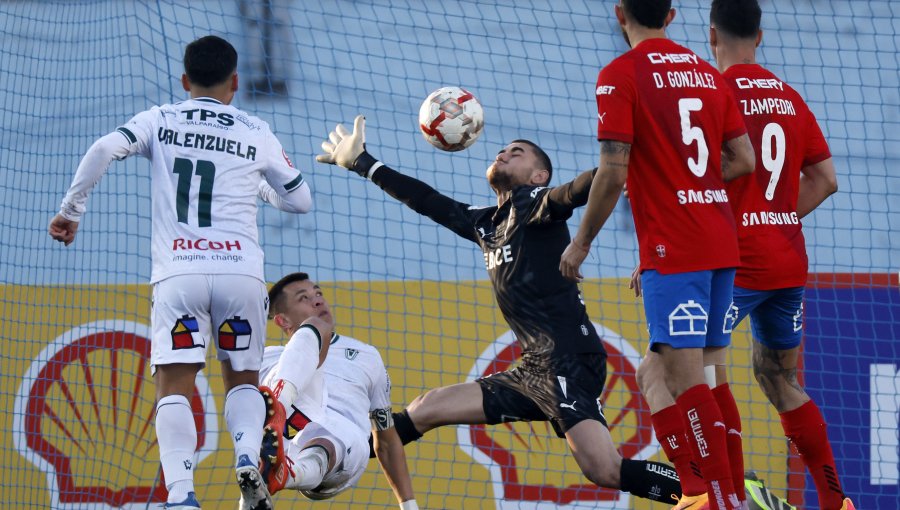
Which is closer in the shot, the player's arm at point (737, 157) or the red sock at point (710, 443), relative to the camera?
the red sock at point (710, 443)

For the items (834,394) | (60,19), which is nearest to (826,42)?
(834,394)

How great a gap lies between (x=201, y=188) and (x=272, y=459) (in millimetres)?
1195

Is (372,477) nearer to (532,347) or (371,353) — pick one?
(371,353)

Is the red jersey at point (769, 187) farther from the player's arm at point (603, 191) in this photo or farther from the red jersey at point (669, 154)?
the player's arm at point (603, 191)

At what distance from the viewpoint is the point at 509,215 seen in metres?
6.46

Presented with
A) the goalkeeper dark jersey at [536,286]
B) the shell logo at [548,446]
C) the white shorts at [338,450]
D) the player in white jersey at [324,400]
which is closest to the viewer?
the player in white jersey at [324,400]

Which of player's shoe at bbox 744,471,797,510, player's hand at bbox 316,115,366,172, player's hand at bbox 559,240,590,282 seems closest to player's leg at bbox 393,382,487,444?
player's hand at bbox 316,115,366,172

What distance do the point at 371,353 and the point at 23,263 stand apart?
3.23 meters

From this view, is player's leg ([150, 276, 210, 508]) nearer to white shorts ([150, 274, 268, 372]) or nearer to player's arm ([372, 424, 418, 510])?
white shorts ([150, 274, 268, 372])

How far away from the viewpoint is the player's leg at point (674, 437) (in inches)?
184

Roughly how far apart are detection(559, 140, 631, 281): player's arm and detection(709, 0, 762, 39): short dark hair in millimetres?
1045

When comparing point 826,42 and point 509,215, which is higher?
point 826,42

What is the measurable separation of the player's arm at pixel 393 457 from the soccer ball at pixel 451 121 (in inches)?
59.3

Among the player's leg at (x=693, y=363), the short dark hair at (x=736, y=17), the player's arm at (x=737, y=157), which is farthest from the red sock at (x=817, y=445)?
the short dark hair at (x=736, y=17)
